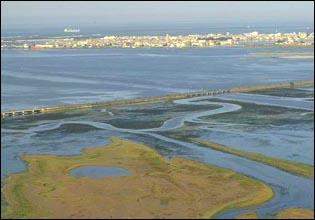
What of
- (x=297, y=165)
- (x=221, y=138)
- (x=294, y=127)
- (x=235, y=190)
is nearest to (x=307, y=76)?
(x=294, y=127)

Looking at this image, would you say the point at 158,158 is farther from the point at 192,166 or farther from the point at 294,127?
the point at 294,127

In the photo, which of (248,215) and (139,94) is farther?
(139,94)

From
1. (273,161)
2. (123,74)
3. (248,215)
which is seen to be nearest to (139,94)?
(123,74)

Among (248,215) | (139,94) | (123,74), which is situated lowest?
(248,215)

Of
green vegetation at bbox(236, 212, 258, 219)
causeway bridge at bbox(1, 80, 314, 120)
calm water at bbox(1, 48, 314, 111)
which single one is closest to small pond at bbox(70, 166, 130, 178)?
green vegetation at bbox(236, 212, 258, 219)

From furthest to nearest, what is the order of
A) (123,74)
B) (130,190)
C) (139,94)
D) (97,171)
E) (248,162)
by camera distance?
(123,74) → (139,94) → (248,162) → (97,171) → (130,190)

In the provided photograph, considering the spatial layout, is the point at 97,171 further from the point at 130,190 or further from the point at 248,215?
the point at 248,215

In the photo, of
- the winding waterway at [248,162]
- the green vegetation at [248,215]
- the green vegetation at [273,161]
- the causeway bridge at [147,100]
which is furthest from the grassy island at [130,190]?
the causeway bridge at [147,100]
